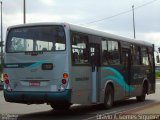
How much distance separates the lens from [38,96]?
15.1 m

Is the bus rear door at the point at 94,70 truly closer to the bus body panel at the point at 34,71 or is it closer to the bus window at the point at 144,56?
the bus body panel at the point at 34,71

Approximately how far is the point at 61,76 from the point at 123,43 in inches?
238

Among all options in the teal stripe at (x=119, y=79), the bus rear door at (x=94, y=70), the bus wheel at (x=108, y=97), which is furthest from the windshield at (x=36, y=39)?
the bus wheel at (x=108, y=97)

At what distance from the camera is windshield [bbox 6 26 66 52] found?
1527 cm

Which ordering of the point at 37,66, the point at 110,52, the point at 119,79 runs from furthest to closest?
1. the point at 119,79
2. the point at 110,52
3. the point at 37,66

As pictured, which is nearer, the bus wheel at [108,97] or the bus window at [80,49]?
the bus window at [80,49]

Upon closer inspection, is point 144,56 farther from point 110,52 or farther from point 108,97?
point 108,97

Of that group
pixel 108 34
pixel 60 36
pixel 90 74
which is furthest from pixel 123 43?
pixel 60 36

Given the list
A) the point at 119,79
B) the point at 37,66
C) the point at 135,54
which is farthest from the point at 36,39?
the point at 135,54

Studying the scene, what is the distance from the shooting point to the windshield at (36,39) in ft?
50.1

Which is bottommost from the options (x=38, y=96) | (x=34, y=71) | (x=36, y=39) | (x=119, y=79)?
(x=38, y=96)

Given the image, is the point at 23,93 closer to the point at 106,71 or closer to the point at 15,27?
the point at 15,27

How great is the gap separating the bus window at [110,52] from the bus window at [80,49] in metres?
1.55

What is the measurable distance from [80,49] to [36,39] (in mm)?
1495
